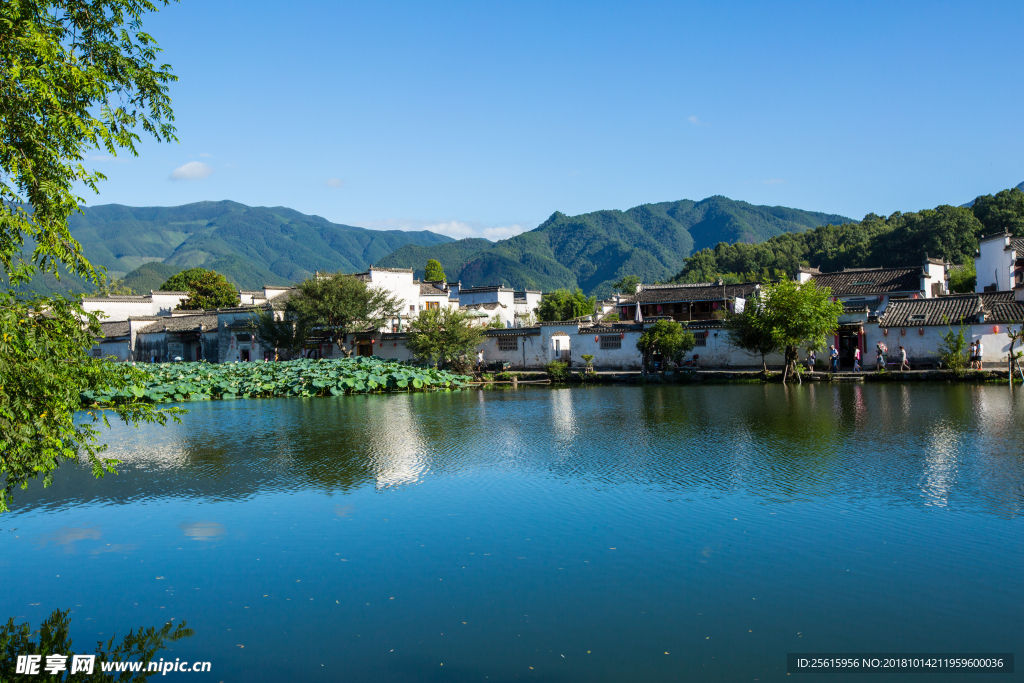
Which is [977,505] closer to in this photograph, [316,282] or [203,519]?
[203,519]

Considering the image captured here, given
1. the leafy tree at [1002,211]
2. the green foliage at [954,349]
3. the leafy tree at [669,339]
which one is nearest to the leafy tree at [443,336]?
the leafy tree at [669,339]

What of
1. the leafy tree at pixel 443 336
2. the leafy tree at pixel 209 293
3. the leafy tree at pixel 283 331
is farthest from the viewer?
the leafy tree at pixel 209 293

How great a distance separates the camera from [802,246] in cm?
7394

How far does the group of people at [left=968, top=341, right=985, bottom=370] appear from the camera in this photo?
84.4ft

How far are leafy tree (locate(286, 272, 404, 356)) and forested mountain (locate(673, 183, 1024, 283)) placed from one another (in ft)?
104

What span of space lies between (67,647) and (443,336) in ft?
91.4

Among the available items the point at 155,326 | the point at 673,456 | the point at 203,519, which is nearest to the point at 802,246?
the point at 155,326

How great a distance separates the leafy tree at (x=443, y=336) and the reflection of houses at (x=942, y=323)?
56.7 ft

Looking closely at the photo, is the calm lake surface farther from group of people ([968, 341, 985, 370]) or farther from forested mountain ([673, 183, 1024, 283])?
forested mountain ([673, 183, 1024, 283])

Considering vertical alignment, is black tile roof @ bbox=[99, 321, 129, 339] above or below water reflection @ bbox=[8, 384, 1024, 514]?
above

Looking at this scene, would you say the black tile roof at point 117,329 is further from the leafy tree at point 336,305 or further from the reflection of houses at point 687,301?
→ the reflection of houses at point 687,301

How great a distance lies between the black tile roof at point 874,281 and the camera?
3847 cm

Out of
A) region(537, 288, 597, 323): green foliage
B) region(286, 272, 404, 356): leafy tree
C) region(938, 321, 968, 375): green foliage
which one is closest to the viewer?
region(938, 321, 968, 375): green foliage

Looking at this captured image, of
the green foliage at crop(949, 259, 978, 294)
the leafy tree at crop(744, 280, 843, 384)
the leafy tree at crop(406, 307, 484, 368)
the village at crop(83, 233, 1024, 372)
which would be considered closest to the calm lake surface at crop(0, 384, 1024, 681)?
the leafy tree at crop(744, 280, 843, 384)
